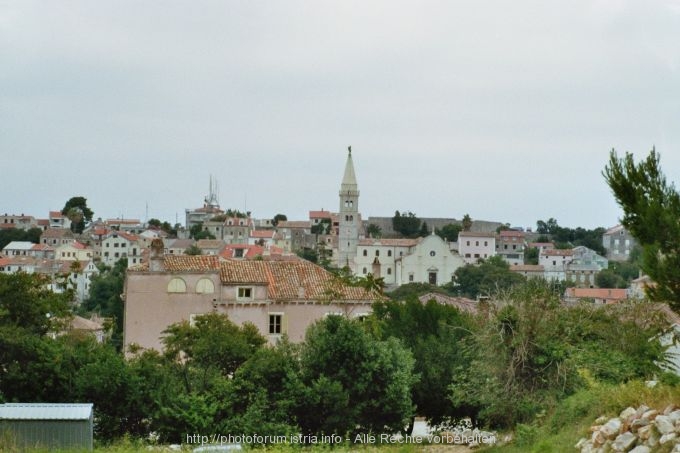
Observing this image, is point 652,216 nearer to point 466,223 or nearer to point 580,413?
point 580,413

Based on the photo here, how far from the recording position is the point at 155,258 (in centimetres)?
3897

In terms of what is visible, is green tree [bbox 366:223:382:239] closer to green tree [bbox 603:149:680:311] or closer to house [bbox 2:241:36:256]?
house [bbox 2:241:36:256]

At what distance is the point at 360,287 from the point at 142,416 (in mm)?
17832

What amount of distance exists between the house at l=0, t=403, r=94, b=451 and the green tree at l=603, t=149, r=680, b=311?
30.4ft

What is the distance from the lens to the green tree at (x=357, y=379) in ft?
75.5

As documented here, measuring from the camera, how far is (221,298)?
127 feet

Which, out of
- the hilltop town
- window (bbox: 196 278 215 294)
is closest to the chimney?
window (bbox: 196 278 215 294)

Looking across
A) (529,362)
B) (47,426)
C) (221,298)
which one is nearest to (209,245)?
(221,298)

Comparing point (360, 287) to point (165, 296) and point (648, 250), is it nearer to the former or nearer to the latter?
point (165, 296)

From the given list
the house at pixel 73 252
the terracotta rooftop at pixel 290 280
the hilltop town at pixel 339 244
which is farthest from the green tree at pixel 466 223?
the terracotta rooftop at pixel 290 280

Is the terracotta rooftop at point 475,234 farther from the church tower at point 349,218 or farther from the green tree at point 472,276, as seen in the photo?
the green tree at point 472,276

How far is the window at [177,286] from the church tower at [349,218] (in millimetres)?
102192

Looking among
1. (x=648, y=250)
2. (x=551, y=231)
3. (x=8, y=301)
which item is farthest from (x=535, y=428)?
(x=551, y=231)

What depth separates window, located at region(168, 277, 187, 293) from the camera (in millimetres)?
38562
